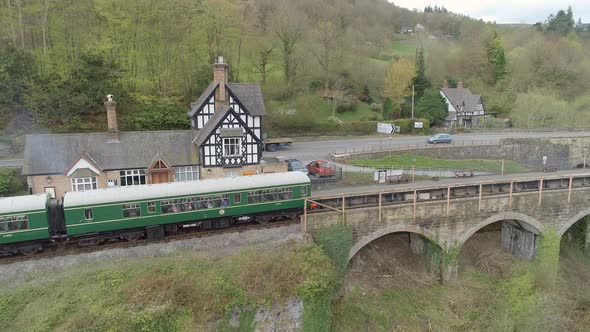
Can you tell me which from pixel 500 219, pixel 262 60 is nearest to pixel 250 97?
pixel 500 219

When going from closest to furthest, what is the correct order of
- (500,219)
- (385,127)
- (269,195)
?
(269,195) < (500,219) < (385,127)

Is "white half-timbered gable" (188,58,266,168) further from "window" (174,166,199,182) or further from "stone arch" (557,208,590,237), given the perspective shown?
"stone arch" (557,208,590,237)

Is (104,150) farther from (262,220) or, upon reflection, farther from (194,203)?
(262,220)

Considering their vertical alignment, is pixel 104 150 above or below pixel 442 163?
above

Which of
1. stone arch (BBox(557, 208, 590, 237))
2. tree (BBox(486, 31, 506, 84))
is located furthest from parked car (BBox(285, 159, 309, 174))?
tree (BBox(486, 31, 506, 84))

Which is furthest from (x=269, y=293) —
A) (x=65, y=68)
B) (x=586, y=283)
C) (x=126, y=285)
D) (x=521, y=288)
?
(x=65, y=68)

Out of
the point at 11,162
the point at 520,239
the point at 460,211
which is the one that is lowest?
the point at 520,239

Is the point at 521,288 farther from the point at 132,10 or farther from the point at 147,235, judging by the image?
the point at 132,10
